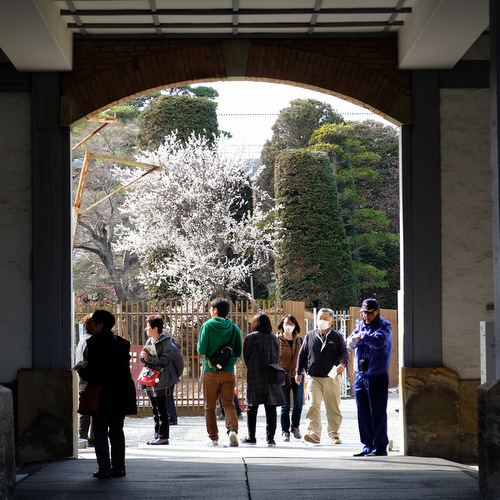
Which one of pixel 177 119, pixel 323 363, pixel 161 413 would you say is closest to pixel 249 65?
pixel 323 363

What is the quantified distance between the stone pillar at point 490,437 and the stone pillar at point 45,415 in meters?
4.95

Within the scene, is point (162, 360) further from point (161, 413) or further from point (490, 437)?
point (490, 437)

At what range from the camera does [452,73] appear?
9172 mm

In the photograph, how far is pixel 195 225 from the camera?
25812 millimetres

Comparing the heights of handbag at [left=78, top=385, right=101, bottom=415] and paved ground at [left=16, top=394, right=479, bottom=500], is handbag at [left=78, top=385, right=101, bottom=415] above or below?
above

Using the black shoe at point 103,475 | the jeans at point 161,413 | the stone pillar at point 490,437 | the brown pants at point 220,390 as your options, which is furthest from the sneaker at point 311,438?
the stone pillar at point 490,437

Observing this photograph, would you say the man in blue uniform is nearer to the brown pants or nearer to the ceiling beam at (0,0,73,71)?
the brown pants

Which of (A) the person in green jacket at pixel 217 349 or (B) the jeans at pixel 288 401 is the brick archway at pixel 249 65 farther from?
(B) the jeans at pixel 288 401

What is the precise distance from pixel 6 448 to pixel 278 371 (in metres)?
4.84

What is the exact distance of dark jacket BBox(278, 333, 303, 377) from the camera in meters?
10.5

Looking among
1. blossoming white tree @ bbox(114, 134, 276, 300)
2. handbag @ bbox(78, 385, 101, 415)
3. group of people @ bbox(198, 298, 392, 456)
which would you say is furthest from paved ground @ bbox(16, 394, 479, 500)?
blossoming white tree @ bbox(114, 134, 276, 300)

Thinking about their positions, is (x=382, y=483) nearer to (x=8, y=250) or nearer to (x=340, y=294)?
(x=8, y=250)

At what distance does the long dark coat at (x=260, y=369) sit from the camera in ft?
31.3

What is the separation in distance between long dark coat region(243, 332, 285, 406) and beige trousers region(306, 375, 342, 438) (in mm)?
536
